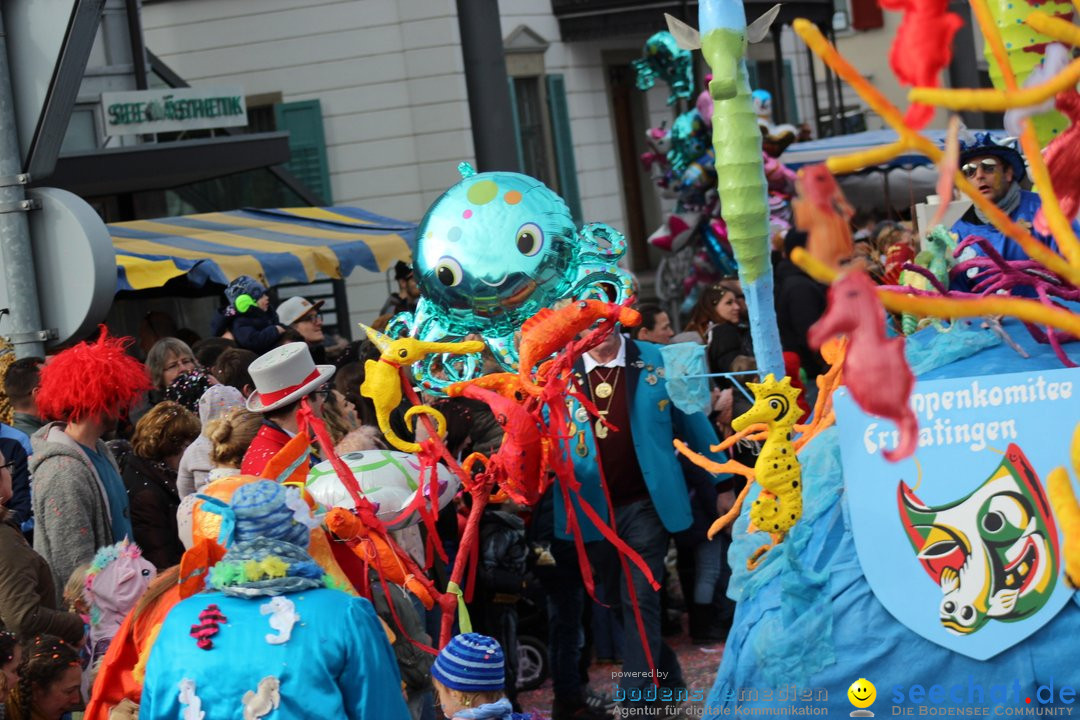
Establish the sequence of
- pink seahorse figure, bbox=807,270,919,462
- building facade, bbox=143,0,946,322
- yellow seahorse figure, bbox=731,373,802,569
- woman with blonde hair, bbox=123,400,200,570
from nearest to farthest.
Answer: pink seahorse figure, bbox=807,270,919,462 → yellow seahorse figure, bbox=731,373,802,569 → woman with blonde hair, bbox=123,400,200,570 → building facade, bbox=143,0,946,322

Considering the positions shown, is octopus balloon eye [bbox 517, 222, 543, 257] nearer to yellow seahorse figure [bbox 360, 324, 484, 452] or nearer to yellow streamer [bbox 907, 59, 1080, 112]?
yellow seahorse figure [bbox 360, 324, 484, 452]

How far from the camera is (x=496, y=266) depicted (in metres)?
4.85

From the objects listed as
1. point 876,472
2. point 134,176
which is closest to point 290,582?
point 876,472

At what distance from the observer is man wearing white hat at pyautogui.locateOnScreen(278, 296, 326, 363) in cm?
893

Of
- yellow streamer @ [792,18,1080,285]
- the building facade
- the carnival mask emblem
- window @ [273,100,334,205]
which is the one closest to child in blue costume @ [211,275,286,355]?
the carnival mask emblem

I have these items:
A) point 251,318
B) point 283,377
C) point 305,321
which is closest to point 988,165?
point 283,377

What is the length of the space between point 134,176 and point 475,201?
739 cm

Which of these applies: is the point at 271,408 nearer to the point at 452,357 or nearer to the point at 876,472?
the point at 452,357

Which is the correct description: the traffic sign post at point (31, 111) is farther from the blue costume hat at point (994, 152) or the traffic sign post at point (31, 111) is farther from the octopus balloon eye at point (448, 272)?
the blue costume hat at point (994, 152)

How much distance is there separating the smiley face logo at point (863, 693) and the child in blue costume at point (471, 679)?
1259 mm

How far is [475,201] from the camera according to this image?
16.4 ft

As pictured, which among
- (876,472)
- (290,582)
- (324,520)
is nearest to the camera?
(290,582)

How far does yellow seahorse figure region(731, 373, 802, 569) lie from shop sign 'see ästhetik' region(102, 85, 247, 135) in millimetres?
8376

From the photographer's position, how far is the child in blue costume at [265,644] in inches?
142
